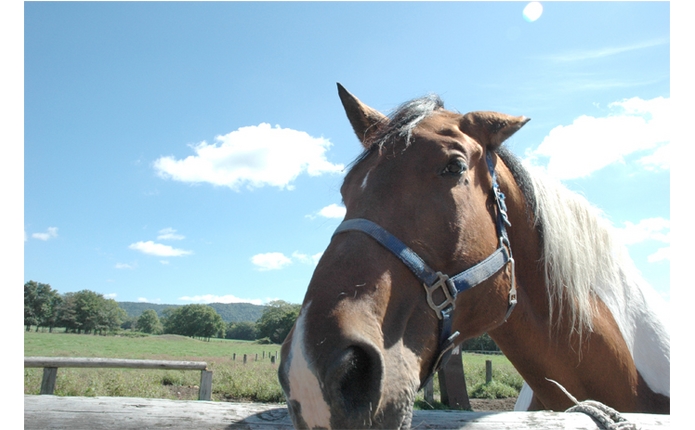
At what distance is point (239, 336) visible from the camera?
104m

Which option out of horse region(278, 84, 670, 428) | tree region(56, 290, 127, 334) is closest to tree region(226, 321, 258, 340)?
tree region(56, 290, 127, 334)

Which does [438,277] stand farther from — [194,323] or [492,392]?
[194,323]

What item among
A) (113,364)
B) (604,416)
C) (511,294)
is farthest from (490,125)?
(113,364)

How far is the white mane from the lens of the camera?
256 centimetres

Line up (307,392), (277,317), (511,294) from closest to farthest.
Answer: (307,392) → (511,294) → (277,317)

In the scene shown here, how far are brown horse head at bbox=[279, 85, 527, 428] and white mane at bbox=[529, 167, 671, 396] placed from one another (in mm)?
539

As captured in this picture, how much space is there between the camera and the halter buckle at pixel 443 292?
181cm

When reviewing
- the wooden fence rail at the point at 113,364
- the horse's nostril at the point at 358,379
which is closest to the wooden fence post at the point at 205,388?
the wooden fence rail at the point at 113,364

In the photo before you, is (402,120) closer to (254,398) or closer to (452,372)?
(452,372)

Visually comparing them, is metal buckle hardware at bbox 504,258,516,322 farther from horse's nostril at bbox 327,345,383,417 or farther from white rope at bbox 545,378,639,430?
horse's nostril at bbox 327,345,383,417

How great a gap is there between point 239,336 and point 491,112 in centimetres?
11060

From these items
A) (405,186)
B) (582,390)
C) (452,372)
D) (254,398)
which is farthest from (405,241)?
(254,398)

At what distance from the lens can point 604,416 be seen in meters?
1.91

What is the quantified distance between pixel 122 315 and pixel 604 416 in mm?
107569
